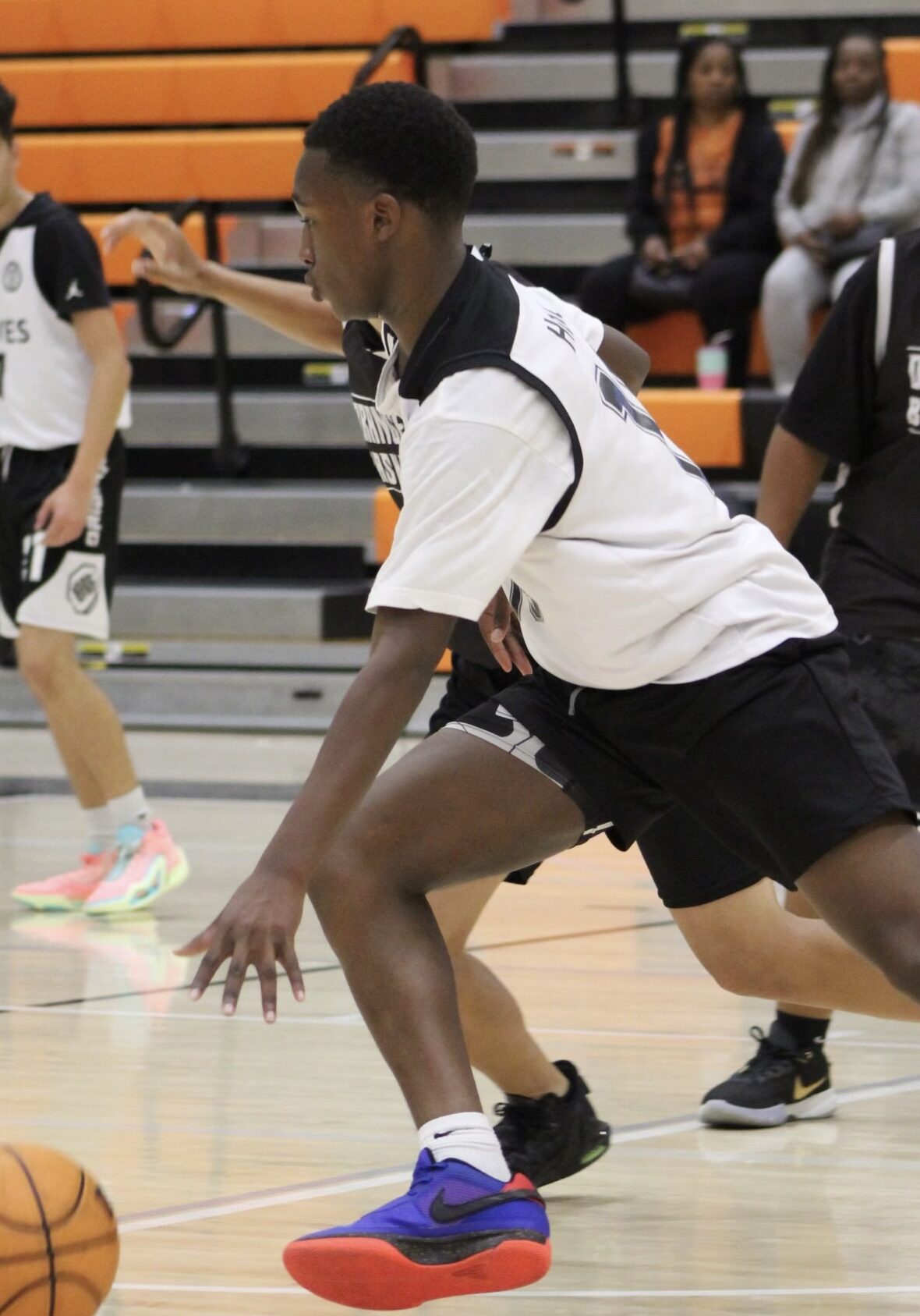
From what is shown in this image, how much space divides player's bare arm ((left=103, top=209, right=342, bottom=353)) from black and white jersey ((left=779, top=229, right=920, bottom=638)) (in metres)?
0.77

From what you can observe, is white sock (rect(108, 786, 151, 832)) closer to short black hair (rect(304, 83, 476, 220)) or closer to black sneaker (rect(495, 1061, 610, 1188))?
black sneaker (rect(495, 1061, 610, 1188))

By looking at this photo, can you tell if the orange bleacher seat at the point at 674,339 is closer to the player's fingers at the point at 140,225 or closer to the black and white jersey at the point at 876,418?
the black and white jersey at the point at 876,418

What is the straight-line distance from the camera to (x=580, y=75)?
1094 centimetres

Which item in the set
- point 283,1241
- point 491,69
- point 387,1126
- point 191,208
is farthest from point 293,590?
point 283,1241

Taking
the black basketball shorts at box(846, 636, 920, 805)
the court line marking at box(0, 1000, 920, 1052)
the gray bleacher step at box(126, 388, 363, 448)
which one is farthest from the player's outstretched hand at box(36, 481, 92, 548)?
the gray bleacher step at box(126, 388, 363, 448)

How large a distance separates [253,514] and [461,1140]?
24.9 ft

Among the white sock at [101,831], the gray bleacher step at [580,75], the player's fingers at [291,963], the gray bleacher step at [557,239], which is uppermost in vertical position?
the player's fingers at [291,963]

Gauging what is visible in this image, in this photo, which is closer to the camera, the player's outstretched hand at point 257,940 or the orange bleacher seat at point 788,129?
the player's outstretched hand at point 257,940

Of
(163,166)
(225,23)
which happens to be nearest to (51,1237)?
(163,166)

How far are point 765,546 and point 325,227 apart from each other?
2.09 ft

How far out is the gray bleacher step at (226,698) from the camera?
8.73 metres

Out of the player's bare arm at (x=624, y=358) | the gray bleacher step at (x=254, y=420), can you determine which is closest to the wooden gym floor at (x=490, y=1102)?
the player's bare arm at (x=624, y=358)

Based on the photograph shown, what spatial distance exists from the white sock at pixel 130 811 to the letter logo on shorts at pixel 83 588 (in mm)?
458

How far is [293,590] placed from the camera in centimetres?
934
